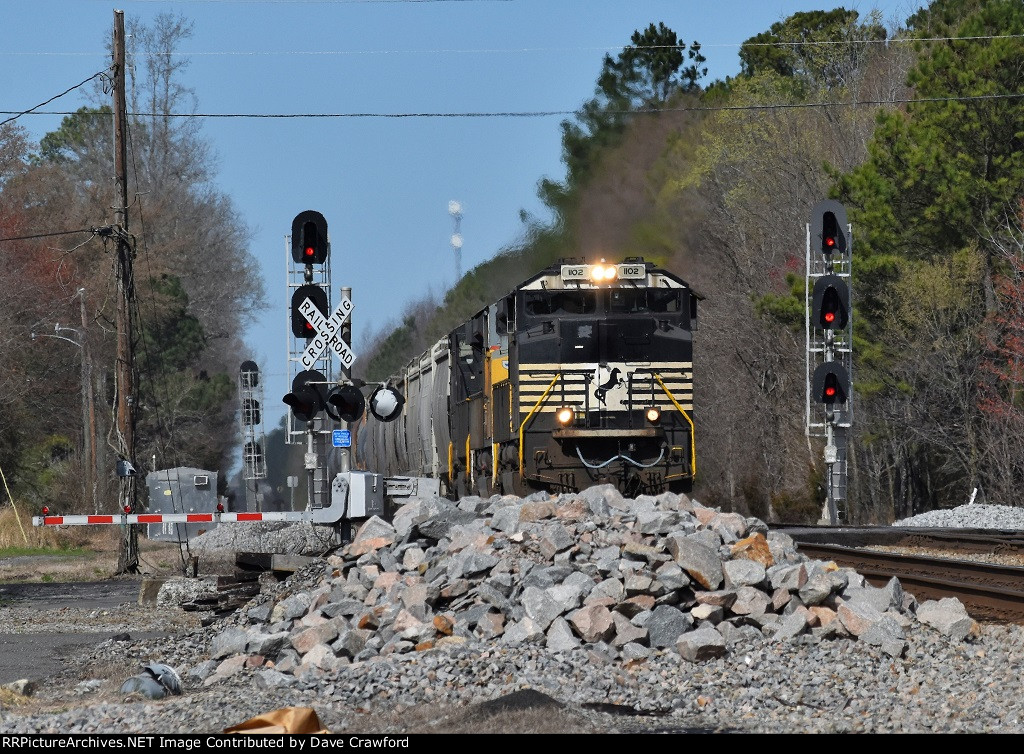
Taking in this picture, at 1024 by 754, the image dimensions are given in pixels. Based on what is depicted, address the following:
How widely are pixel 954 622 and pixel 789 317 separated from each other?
2732cm

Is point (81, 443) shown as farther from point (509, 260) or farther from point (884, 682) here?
point (884, 682)

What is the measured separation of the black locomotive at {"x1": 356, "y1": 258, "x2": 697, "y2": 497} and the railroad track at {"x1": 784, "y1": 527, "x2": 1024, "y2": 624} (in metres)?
2.52

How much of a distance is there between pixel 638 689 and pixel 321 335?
27.4 feet

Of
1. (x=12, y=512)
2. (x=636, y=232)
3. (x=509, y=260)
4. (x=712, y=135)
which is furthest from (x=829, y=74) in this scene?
(x=12, y=512)

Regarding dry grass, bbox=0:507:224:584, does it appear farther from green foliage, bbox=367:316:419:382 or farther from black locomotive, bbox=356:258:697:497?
green foliage, bbox=367:316:419:382

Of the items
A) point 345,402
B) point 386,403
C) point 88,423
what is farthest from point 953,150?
point 88,423

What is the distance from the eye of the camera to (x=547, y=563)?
1112 centimetres

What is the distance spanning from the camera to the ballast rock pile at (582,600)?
9727 millimetres

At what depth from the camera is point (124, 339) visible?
23312mm

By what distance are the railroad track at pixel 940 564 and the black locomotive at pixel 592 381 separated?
8.27ft

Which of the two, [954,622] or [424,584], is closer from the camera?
[954,622]
